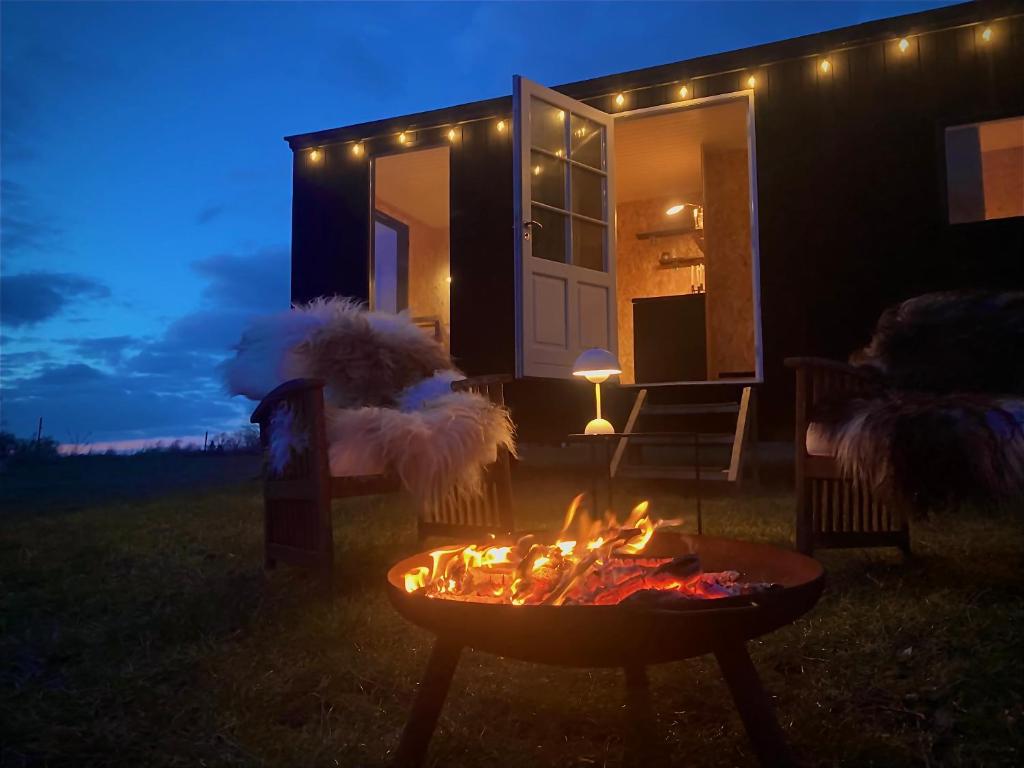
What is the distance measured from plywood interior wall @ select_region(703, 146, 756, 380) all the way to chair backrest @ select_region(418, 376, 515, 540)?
396 cm

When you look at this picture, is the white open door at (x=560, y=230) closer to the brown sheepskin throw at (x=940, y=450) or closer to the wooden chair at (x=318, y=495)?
the wooden chair at (x=318, y=495)

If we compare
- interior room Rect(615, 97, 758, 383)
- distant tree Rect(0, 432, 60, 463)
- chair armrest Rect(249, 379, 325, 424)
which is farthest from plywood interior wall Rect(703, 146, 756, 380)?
distant tree Rect(0, 432, 60, 463)

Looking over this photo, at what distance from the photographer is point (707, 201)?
20.1 feet

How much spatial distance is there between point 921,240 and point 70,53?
31.7 metres

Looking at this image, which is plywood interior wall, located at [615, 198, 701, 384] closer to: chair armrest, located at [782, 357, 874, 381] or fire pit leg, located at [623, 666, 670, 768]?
chair armrest, located at [782, 357, 874, 381]

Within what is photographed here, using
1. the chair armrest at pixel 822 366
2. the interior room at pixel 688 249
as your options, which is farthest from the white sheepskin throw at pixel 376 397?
the interior room at pixel 688 249

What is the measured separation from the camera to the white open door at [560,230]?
4.13 m

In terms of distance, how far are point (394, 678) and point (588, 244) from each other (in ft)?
12.0

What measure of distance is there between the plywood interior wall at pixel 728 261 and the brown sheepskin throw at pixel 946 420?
3.44 metres

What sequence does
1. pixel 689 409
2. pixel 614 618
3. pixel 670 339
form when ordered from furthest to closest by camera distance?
pixel 670 339
pixel 689 409
pixel 614 618

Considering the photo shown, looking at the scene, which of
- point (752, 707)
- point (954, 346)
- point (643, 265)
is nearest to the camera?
point (752, 707)

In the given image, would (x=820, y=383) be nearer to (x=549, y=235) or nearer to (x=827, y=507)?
(x=827, y=507)

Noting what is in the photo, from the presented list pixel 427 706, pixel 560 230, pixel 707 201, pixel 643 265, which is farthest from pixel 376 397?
pixel 643 265

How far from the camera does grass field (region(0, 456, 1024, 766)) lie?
1162 millimetres
